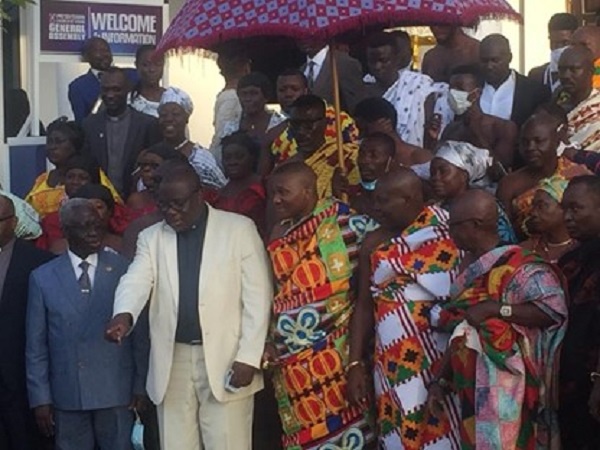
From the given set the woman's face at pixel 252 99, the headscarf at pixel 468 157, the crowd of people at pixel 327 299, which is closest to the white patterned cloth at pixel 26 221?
the crowd of people at pixel 327 299

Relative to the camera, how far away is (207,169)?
8273 millimetres

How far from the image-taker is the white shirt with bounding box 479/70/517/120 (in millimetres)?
8156

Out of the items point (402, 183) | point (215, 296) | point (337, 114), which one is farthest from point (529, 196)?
point (215, 296)

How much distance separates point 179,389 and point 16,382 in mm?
1036

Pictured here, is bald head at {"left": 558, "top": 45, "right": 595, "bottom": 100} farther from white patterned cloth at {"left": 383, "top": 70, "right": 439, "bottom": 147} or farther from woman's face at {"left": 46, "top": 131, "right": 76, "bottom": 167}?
woman's face at {"left": 46, "top": 131, "right": 76, "bottom": 167}

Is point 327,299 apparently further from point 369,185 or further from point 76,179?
point 76,179

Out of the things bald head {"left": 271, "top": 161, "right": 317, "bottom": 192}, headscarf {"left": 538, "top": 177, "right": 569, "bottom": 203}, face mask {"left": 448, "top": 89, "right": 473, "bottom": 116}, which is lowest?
headscarf {"left": 538, "top": 177, "right": 569, "bottom": 203}

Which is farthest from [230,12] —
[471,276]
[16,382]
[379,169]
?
[16,382]

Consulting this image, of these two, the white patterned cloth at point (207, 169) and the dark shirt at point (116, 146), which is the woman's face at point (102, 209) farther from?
the dark shirt at point (116, 146)

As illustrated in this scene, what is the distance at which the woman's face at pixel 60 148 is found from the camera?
8.55 m

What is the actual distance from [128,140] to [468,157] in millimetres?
2905

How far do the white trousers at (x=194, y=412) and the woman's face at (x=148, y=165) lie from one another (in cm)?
152

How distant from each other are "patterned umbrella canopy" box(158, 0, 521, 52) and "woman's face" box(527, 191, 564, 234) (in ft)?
3.05

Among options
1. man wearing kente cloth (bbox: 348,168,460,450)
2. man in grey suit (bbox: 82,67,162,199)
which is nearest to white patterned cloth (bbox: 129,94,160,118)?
man in grey suit (bbox: 82,67,162,199)
